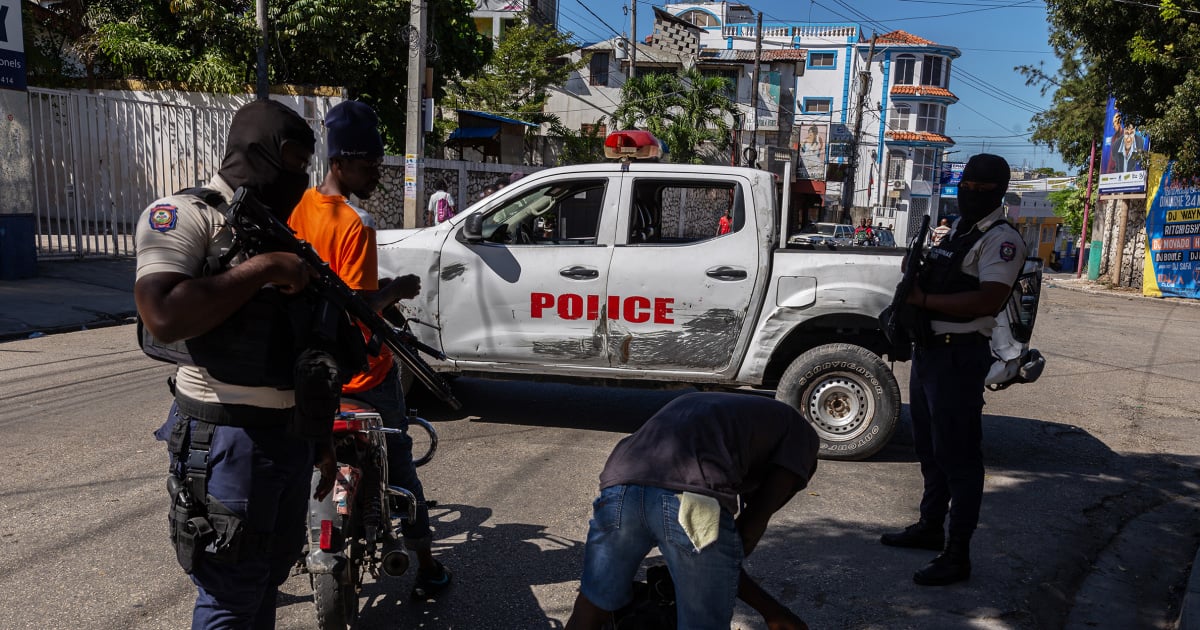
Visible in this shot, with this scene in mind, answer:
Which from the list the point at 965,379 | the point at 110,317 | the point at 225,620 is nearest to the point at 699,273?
the point at 965,379

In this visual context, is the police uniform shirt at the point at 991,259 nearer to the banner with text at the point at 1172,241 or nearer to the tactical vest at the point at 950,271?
the tactical vest at the point at 950,271

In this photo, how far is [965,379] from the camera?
3799 millimetres

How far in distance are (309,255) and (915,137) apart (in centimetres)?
6267

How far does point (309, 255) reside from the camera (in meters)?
2.24

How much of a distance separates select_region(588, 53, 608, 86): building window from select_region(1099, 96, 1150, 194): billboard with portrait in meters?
27.1

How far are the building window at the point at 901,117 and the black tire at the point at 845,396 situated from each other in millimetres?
60250

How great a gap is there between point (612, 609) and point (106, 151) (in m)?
13.6

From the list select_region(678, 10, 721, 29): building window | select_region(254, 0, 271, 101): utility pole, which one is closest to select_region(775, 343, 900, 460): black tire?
select_region(254, 0, 271, 101): utility pole

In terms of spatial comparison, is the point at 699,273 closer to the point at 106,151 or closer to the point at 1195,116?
the point at 106,151

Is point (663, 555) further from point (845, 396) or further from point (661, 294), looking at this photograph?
point (845, 396)

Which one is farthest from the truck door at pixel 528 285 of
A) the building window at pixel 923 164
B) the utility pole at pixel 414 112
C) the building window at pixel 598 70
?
the building window at pixel 923 164

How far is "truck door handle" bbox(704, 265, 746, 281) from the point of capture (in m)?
5.68

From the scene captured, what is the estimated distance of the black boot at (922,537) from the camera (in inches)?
165

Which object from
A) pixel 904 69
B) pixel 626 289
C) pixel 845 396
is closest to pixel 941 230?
pixel 845 396
